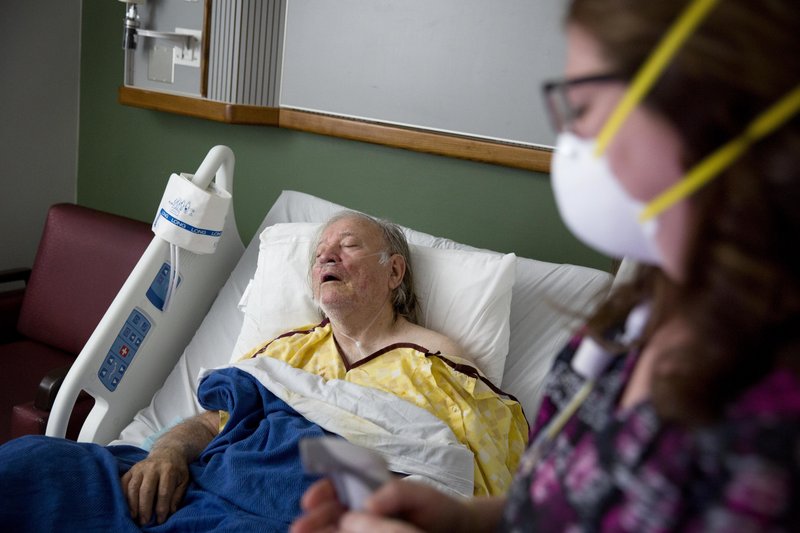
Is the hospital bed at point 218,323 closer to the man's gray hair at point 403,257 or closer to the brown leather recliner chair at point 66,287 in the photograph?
the man's gray hair at point 403,257

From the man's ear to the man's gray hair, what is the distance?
0.03 feet

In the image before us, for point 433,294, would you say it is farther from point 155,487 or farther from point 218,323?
point 155,487

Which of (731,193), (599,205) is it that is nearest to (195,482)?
(599,205)

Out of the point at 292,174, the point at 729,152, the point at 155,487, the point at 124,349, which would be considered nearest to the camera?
the point at 729,152

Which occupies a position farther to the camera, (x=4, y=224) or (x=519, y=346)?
(x=4, y=224)

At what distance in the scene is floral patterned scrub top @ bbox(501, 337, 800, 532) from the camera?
550 millimetres

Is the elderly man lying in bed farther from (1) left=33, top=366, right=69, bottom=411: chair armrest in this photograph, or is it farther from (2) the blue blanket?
(1) left=33, top=366, right=69, bottom=411: chair armrest

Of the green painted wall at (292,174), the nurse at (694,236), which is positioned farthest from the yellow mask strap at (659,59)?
the green painted wall at (292,174)

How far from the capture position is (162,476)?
1.61 meters

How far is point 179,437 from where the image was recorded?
1.80 metres

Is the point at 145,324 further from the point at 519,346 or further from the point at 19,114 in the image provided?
the point at 19,114

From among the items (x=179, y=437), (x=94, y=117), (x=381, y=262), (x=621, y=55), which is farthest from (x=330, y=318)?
(x=94, y=117)

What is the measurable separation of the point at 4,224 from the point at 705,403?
340cm

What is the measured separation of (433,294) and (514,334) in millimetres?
254
